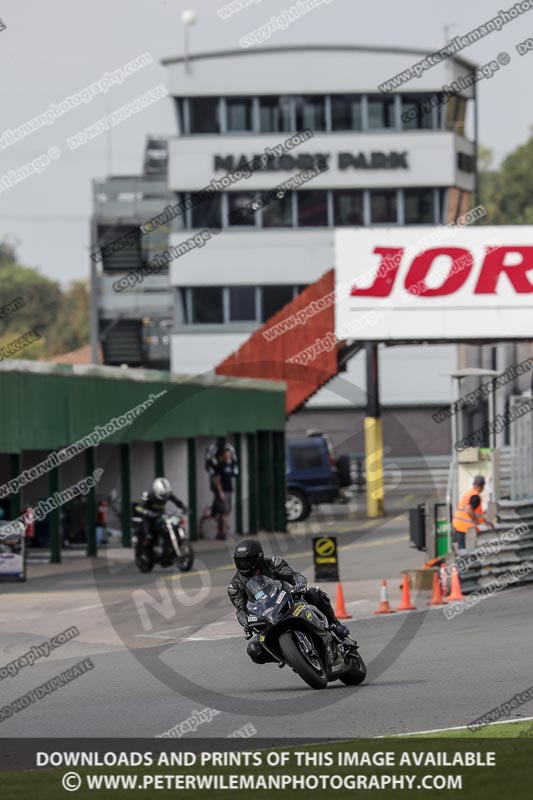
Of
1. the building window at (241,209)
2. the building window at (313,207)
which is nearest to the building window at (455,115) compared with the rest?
the building window at (313,207)

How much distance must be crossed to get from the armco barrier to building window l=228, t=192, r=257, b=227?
43.5 meters

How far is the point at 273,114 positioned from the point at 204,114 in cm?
275

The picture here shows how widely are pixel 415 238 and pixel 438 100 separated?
96.6 ft

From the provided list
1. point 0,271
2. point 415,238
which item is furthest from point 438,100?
point 0,271

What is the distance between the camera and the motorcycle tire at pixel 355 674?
14.7 metres

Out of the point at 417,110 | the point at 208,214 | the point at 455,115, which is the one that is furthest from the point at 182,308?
the point at 455,115

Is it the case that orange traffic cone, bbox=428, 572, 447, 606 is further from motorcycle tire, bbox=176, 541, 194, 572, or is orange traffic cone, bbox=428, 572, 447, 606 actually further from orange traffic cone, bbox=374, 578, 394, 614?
motorcycle tire, bbox=176, 541, 194, 572

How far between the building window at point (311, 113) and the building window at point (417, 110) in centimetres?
327

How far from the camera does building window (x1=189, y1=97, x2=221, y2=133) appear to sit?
68312 millimetres

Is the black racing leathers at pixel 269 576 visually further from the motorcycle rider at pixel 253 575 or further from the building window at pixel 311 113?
the building window at pixel 311 113

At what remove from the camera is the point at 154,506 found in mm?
28000

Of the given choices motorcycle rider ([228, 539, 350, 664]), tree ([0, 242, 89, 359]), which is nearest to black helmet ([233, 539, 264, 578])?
motorcycle rider ([228, 539, 350, 664])

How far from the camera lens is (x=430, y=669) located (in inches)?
624
